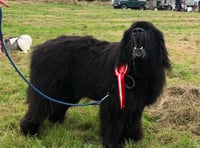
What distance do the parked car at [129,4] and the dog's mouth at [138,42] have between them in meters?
32.9

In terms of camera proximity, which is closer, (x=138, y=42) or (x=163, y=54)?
(x=138, y=42)

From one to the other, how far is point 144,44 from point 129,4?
33.5 meters

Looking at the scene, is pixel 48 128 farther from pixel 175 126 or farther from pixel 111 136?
pixel 175 126

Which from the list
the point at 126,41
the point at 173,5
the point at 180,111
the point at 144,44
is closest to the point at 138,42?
the point at 144,44

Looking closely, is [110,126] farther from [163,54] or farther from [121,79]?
[163,54]

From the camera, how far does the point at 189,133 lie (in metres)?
4.77

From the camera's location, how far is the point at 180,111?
5.30 m

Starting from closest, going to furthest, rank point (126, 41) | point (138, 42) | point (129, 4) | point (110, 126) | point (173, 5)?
1. point (138, 42)
2. point (126, 41)
3. point (110, 126)
4. point (129, 4)
5. point (173, 5)

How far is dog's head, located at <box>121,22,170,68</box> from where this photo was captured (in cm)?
357

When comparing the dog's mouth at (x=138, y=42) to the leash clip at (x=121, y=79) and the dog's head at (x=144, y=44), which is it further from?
the leash clip at (x=121, y=79)

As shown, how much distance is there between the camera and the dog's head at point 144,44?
141 inches

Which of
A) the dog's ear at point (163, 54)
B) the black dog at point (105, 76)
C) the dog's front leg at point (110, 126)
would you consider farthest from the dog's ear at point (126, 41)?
the dog's front leg at point (110, 126)

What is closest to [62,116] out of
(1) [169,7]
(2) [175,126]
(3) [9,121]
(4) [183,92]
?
(3) [9,121]

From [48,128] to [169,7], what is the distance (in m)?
38.9
